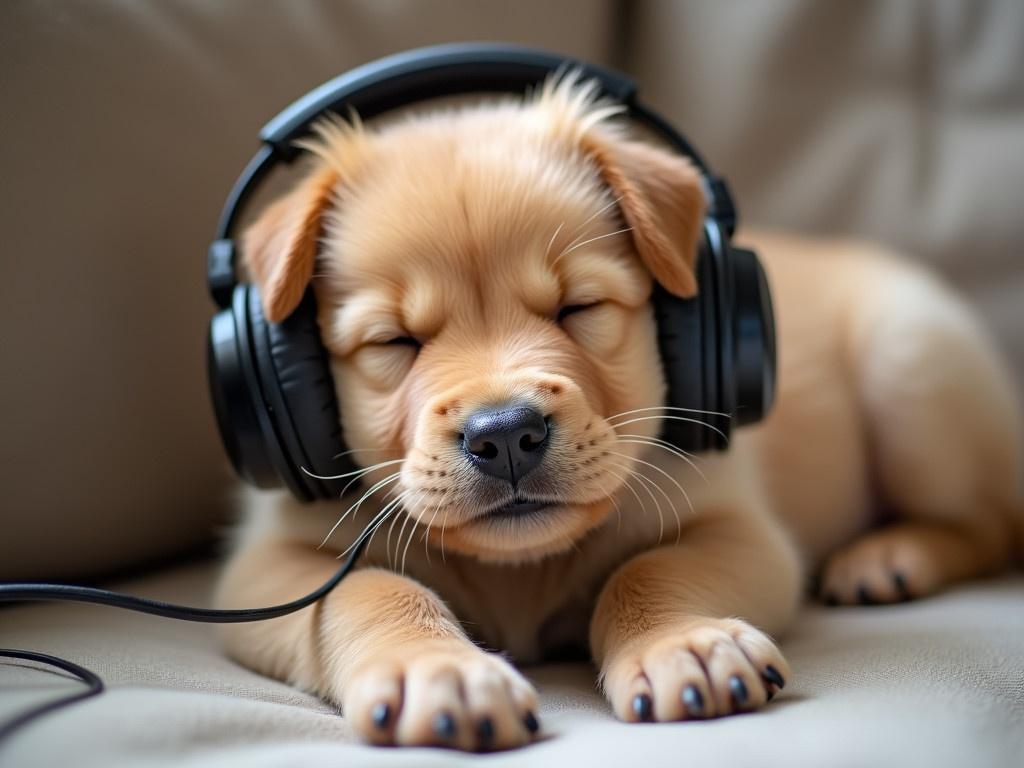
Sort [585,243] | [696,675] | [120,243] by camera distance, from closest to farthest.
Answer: [696,675] → [585,243] → [120,243]

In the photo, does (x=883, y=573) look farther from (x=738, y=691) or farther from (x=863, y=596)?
(x=738, y=691)

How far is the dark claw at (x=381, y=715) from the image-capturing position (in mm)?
1204

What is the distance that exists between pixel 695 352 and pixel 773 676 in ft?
1.82

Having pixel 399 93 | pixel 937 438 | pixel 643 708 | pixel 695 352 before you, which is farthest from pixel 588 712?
pixel 937 438

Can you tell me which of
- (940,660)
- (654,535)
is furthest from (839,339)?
(940,660)

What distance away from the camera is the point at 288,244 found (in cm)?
162

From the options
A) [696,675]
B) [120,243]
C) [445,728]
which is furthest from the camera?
[120,243]

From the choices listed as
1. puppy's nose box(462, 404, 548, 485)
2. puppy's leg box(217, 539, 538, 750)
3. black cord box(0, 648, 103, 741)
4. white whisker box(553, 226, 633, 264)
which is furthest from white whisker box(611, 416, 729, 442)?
black cord box(0, 648, 103, 741)

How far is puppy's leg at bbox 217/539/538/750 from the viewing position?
1.19 meters

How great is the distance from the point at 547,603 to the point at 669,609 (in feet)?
1.03

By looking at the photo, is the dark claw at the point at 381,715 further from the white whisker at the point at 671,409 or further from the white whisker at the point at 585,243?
the white whisker at the point at 585,243

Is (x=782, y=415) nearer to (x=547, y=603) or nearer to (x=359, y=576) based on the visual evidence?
(x=547, y=603)

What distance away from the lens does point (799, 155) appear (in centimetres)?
286

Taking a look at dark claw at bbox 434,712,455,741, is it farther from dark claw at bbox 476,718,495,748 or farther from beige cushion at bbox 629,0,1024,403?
beige cushion at bbox 629,0,1024,403
